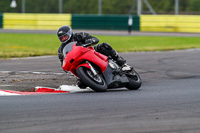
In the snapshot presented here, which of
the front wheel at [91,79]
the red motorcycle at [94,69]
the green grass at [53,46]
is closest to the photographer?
the front wheel at [91,79]

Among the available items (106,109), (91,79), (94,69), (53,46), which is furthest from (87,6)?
(106,109)

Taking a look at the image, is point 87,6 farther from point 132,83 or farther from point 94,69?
point 94,69

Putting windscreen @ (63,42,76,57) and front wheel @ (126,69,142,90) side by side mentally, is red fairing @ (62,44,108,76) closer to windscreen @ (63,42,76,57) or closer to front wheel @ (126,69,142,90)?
windscreen @ (63,42,76,57)

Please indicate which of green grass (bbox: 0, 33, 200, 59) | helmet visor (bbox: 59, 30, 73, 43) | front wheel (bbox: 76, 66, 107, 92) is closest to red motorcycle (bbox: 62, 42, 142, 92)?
front wheel (bbox: 76, 66, 107, 92)

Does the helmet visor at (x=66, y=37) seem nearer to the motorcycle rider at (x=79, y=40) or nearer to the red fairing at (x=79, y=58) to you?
the motorcycle rider at (x=79, y=40)

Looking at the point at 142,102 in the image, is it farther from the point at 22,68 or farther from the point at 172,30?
the point at 172,30

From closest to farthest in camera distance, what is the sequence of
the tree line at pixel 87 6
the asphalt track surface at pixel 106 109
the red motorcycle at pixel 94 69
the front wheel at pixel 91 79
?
the asphalt track surface at pixel 106 109 < the front wheel at pixel 91 79 < the red motorcycle at pixel 94 69 < the tree line at pixel 87 6

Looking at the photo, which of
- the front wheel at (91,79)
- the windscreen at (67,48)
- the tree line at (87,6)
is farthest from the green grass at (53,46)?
the tree line at (87,6)

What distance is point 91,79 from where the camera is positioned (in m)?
7.04

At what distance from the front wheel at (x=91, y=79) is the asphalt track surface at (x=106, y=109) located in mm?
156

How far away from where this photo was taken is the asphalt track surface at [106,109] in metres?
4.89

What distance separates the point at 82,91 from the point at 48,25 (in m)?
24.3

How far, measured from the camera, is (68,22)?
30.9 meters

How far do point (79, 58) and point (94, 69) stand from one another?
1.08ft
